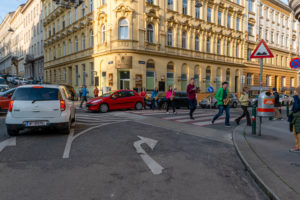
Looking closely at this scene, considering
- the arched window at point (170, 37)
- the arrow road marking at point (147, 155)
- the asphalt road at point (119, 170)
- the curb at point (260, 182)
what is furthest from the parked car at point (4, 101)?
the arched window at point (170, 37)

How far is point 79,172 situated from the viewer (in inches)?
171

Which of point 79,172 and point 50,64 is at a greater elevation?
point 50,64

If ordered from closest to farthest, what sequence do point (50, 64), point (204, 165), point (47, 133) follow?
point (204, 165), point (47, 133), point (50, 64)

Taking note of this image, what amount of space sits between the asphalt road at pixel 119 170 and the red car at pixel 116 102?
8.00m

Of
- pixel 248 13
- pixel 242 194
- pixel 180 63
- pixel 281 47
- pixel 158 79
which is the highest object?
pixel 248 13

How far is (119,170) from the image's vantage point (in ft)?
14.7

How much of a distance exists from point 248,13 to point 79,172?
41135 millimetres

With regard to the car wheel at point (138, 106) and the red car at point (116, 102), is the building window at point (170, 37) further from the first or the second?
the car wheel at point (138, 106)

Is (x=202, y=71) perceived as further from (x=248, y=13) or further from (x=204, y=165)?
(x=204, y=165)

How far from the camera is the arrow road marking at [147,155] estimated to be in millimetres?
4594

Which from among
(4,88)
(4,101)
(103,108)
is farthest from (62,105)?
(4,88)

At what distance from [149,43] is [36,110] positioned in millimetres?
19853

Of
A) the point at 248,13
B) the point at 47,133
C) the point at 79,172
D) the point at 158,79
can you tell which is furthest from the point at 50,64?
the point at 79,172

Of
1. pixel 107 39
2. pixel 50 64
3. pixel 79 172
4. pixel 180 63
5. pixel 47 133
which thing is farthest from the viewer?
pixel 50 64
